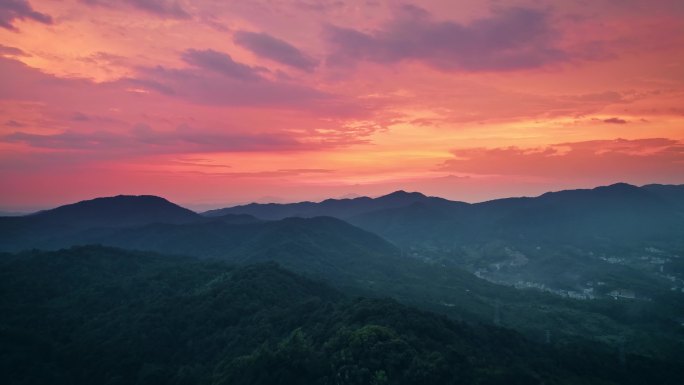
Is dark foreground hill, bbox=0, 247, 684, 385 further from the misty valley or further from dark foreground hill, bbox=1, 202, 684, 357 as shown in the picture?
dark foreground hill, bbox=1, 202, 684, 357

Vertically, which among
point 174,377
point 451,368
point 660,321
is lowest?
point 660,321

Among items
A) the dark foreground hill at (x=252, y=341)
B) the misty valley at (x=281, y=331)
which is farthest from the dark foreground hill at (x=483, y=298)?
the dark foreground hill at (x=252, y=341)

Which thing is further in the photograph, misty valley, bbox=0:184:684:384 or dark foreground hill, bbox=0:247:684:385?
misty valley, bbox=0:184:684:384

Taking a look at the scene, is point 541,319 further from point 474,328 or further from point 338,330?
point 338,330

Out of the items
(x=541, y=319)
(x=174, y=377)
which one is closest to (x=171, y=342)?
(x=174, y=377)

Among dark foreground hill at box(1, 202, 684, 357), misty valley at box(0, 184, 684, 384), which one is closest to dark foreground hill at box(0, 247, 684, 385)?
misty valley at box(0, 184, 684, 384)

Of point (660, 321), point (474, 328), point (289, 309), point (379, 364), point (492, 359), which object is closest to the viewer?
point (379, 364)

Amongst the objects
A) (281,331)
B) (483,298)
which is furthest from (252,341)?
(483,298)

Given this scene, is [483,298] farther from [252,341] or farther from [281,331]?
[252,341]

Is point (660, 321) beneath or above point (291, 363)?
beneath
